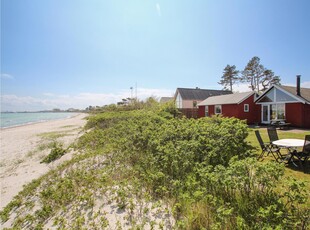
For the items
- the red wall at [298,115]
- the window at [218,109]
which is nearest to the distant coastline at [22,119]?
the window at [218,109]

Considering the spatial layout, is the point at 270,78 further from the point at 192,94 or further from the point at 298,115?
the point at 298,115

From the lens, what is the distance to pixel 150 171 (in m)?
3.92

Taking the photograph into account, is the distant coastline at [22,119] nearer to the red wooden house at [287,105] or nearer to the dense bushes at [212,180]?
the dense bushes at [212,180]

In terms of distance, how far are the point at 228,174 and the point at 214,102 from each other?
20.1 metres

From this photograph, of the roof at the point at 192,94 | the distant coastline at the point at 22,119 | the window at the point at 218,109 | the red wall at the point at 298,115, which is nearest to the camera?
the red wall at the point at 298,115

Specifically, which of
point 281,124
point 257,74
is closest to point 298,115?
point 281,124

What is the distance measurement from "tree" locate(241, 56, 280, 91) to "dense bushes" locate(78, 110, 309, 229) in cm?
3887

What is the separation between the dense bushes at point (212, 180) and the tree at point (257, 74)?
38.9 metres

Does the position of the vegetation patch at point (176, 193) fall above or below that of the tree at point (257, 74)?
below

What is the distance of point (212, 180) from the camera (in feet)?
8.95

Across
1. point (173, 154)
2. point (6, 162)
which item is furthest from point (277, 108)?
point (6, 162)

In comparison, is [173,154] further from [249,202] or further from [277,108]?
[277,108]

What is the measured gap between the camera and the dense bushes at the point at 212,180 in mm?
2299

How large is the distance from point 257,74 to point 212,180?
42.3 metres
